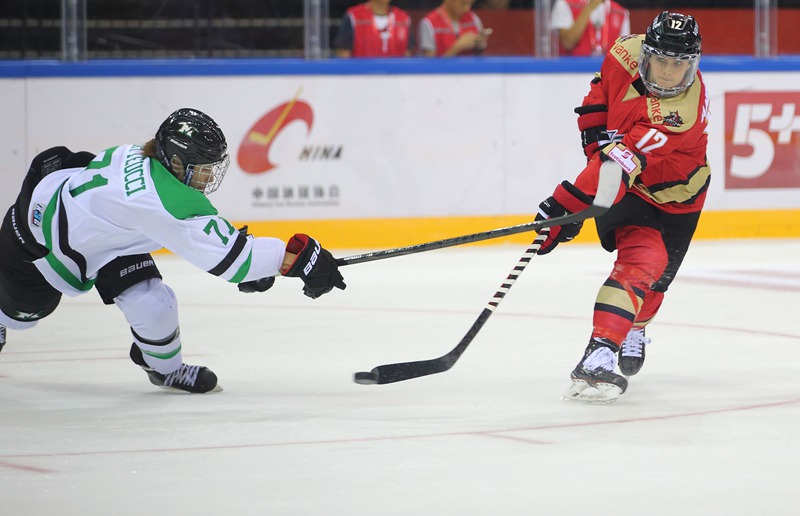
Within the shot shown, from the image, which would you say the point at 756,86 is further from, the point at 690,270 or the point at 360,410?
the point at 360,410

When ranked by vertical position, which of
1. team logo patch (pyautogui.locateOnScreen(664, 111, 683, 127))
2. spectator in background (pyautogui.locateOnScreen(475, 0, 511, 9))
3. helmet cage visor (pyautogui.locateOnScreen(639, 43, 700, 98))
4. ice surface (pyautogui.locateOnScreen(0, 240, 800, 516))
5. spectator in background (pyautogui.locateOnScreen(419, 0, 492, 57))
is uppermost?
spectator in background (pyautogui.locateOnScreen(475, 0, 511, 9))

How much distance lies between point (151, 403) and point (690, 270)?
381 cm

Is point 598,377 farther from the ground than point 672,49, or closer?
closer

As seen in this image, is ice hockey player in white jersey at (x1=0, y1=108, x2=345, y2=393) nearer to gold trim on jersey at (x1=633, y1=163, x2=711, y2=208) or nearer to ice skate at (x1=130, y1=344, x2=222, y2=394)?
ice skate at (x1=130, y1=344, x2=222, y2=394)

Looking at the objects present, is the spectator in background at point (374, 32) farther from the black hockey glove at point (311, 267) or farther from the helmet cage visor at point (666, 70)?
the black hockey glove at point (311, 267)

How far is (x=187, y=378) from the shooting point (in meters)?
3.75

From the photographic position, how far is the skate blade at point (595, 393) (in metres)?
3.48

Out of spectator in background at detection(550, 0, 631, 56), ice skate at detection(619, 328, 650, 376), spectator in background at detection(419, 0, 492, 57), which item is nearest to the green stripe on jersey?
ice skate at detection(619, 328, 650, 376)

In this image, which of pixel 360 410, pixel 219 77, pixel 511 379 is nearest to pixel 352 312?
pixel 511 379

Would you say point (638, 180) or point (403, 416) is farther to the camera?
point (638, 180)

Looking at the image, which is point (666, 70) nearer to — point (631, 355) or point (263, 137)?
point (631, 355)

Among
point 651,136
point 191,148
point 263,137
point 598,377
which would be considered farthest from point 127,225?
point 263,137

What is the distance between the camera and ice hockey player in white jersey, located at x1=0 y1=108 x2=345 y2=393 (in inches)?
132

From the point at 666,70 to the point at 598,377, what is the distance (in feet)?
2.73
